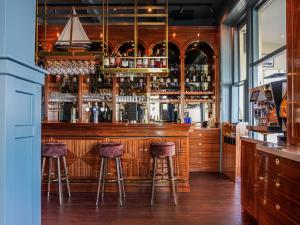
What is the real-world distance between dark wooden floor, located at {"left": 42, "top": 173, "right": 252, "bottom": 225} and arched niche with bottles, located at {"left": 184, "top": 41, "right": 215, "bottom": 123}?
295cm

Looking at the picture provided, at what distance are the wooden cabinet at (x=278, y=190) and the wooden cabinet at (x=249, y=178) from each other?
38cm

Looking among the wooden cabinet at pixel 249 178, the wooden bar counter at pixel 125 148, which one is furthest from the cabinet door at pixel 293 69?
the wooden bar counter at pixel 125 148

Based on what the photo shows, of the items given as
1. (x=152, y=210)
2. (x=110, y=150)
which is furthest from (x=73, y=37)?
(x=152, y=210)

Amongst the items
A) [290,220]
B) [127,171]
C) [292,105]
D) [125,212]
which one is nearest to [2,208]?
[290,220]

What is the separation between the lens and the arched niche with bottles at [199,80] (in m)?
7.91

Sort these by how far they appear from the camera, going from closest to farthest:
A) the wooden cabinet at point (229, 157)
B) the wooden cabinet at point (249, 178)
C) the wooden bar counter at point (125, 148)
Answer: the wooden cabinet at point (249, 178) → the wooden bar counter at point (125, 148) → the wooden cabinet at point (229, 157)

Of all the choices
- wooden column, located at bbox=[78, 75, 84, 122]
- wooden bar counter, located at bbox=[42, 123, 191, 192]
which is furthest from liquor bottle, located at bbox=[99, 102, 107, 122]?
wooden bar counter, located at bbox=[42, 123, 191, 192]

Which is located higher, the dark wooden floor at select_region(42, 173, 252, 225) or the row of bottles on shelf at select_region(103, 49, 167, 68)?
the row of bottles on shelf at select_region(103, 49, 167, 68)

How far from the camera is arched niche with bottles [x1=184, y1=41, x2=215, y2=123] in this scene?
26.0ft

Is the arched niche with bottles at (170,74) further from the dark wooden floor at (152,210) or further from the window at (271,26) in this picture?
the dark wooden floor at (152,210)

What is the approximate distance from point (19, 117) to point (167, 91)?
6.38m

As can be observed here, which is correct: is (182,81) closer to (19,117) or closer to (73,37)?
(73,37)

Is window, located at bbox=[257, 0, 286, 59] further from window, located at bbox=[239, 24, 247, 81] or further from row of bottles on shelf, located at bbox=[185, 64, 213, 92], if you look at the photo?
row of bottles on shelf, located at bbox=[185, 64, 213, 92]

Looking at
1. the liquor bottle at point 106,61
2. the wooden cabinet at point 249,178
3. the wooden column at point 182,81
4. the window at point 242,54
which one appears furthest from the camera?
the wooden column at point 182,81
